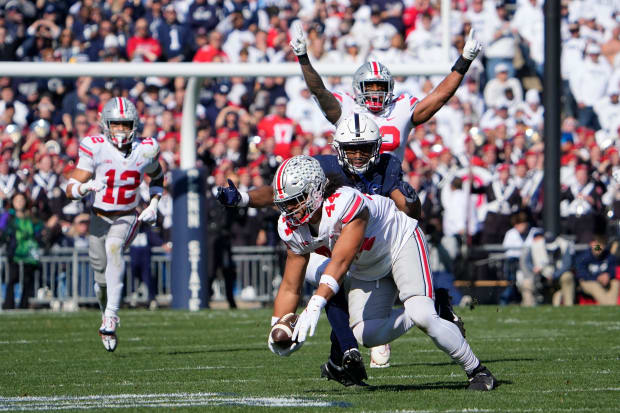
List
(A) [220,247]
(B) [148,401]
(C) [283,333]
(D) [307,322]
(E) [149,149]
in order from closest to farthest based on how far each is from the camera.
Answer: (D) [307,322]
(C) [283,333]
(B) [148,401]
(E) [149,149]
(A) [220,247]

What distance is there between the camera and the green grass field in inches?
241

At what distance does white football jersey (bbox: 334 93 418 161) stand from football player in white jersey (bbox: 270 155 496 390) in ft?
5.31

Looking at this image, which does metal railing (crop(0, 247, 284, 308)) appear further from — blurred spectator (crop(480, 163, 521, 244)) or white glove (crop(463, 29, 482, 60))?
white glove (crop(463, 29, 482, 60))

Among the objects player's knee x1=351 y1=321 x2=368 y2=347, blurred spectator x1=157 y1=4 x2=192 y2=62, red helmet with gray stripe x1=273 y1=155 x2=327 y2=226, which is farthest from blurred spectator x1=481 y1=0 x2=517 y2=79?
red helmet with gray stripe x1=273 y1=155 x2=327 y2=226

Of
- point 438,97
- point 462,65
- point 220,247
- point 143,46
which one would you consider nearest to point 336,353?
point 438,97

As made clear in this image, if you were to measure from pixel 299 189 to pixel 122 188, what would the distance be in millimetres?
4357

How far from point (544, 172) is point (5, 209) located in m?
6.65

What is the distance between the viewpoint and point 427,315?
638 centimetres

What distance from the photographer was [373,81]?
323 inches

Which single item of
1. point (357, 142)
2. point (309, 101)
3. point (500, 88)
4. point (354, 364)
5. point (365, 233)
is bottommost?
point (354, 364)

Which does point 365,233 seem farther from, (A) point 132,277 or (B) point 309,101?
(B) point 309,101

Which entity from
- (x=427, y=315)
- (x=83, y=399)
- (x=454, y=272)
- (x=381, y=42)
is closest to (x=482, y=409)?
(x=427, y=315)

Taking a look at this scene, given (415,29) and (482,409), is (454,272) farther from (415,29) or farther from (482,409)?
(482,409)

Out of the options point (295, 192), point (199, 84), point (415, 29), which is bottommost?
point (295, 192)
